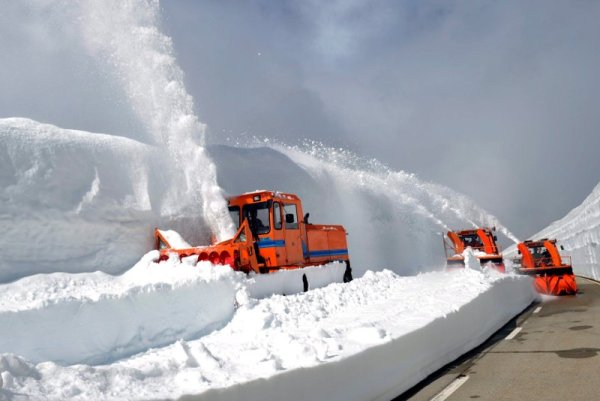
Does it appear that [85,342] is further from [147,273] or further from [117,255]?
[117,255]

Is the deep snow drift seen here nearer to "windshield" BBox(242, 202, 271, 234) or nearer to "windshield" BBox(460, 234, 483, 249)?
"windshield" BBox(460, 234, 483, 249)

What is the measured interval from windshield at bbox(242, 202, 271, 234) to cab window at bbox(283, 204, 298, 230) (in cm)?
58

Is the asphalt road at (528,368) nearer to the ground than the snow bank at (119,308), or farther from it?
nearer to the ground

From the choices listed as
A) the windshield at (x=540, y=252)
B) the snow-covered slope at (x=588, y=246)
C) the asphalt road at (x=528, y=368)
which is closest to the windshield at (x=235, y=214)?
the asphalt road at (x=528, y=368)

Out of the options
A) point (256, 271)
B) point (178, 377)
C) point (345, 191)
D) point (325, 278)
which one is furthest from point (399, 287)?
point (345, 191)

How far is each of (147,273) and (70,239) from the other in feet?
7.15

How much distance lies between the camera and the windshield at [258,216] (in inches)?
631

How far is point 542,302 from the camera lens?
16.5 meters

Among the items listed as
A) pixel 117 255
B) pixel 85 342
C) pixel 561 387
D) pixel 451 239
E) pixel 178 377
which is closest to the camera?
pixel 178 377

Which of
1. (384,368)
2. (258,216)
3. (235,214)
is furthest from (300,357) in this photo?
(235,214)

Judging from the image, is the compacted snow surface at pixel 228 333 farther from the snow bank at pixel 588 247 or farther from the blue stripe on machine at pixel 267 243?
the snow bank at pixel 588 247

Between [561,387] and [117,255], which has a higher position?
[117,255]

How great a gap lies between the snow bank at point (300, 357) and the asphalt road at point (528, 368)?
1.22 ft

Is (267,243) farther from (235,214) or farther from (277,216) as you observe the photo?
(235,214)
